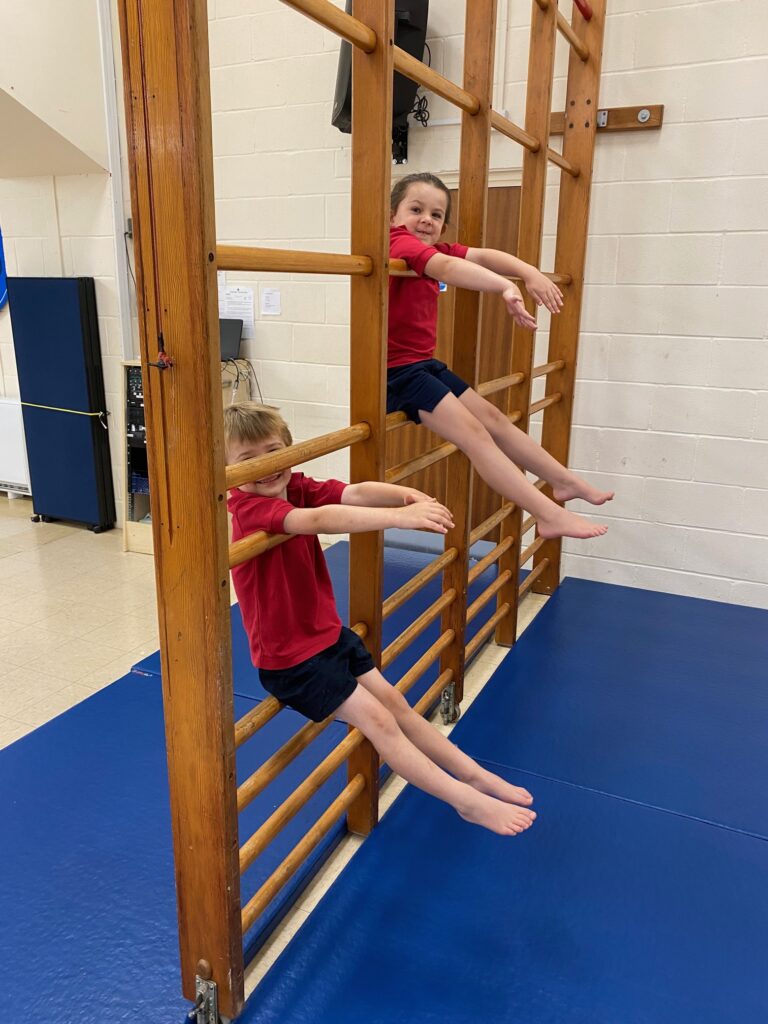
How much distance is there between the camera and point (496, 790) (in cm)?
194

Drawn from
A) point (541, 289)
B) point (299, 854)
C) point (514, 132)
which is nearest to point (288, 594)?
point (299, 854)

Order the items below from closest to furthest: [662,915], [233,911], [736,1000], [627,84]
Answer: [233,911]
[736,1000]
[662,915]
[627,84]

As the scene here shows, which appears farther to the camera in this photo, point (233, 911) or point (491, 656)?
point (491, 656)

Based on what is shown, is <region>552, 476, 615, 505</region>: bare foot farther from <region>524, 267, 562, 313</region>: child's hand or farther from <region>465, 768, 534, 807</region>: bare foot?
<region>465, 768, 534, 807</region>: bare foot

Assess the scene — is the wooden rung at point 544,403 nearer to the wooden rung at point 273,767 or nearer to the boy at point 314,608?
the boy at point 314,608

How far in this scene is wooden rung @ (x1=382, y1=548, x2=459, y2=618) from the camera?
84.1 inches

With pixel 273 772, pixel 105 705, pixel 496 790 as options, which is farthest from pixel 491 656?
pixel 273 772

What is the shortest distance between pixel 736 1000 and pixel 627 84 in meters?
3.38

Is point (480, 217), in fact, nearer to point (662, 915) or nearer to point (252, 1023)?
point (662, 915)

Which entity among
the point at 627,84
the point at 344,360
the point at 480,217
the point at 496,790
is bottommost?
the point at 496,790

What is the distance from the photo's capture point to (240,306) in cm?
438

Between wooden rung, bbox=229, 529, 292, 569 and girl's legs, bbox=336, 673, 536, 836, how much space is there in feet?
1.40

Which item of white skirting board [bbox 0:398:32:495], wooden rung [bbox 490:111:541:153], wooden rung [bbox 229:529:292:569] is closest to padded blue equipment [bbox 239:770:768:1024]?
wooden rung [bbox 229:529:292:569]

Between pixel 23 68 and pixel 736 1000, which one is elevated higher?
pixel 23 68
